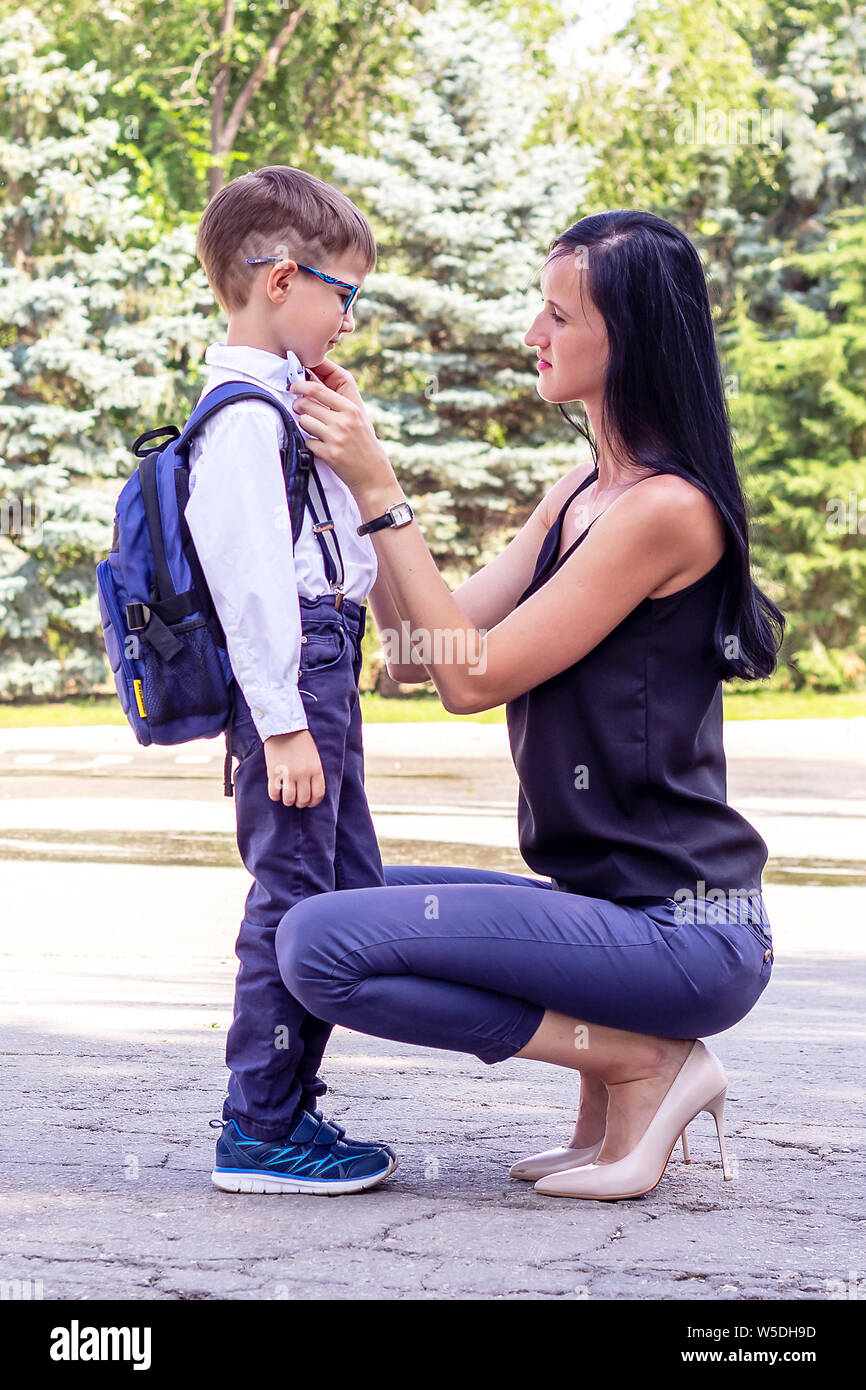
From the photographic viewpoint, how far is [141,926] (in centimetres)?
696

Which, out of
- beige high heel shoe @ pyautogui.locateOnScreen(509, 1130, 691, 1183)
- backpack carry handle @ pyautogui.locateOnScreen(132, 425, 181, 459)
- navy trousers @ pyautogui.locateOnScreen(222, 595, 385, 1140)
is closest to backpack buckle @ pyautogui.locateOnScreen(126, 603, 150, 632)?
navy trousers @ pyautogui.locateOnScreen(222, 595, 385, 1140)

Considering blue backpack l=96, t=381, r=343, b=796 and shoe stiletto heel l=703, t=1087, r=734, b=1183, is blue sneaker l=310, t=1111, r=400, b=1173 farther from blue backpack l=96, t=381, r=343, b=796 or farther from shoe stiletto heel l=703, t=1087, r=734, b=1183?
blue backpack l=96, t=381, r=343, b=796

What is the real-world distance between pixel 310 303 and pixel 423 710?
18.1m

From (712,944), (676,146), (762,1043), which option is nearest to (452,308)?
(676,146)

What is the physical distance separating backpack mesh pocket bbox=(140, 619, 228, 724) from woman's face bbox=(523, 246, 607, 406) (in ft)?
2.77

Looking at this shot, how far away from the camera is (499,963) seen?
3.17 m

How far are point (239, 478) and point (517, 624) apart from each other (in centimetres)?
59

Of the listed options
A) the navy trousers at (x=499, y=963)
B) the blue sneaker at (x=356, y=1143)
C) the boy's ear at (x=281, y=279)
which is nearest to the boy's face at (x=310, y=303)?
the boy's ear at (x=281, y=279)

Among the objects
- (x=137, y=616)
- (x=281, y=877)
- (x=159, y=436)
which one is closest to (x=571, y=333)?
(x=159, y=436)

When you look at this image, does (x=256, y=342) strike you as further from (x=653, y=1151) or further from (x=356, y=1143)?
(x=653, y=1151)

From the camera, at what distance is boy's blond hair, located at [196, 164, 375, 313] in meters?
3.49

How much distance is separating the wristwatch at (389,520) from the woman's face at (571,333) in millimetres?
395

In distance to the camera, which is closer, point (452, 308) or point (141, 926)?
point (141, 926)
